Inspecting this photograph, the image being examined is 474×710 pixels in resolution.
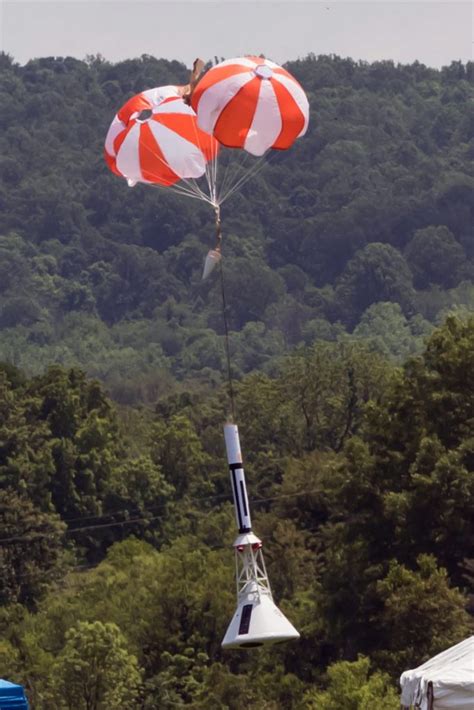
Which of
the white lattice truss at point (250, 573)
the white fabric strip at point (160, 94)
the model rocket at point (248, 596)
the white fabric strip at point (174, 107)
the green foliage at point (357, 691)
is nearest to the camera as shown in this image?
the model rocket at point (248, 596)

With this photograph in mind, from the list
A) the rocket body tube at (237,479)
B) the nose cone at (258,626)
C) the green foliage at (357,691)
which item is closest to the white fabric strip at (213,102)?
the rocket body tube at (237,479)

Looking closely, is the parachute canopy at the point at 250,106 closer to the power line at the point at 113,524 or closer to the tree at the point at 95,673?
the tree at the point at 95,673

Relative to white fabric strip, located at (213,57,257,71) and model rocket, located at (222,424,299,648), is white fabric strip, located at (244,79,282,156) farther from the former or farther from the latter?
model rocket, located at (222,424,299,648)

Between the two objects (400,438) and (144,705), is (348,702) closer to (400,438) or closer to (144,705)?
(400,438)

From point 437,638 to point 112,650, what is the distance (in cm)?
1180

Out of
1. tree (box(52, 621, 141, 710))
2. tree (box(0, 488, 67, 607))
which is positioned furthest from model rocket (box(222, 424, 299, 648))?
tree (box(0, 488, 67, 607))

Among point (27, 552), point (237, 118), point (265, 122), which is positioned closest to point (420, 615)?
point (265, 122)

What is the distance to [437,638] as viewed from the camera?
3894cm

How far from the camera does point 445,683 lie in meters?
20.0

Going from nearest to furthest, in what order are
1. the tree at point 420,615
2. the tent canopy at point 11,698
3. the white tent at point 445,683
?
the white tent at point 445,683 < the tent canopy at point 11,698 < the tree at point 420,615

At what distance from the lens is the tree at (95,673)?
156 ft

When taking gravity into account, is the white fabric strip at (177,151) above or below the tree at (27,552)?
below

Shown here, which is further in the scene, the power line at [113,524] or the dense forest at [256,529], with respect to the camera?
the power line at [113,524]

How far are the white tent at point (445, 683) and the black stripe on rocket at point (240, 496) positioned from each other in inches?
175
